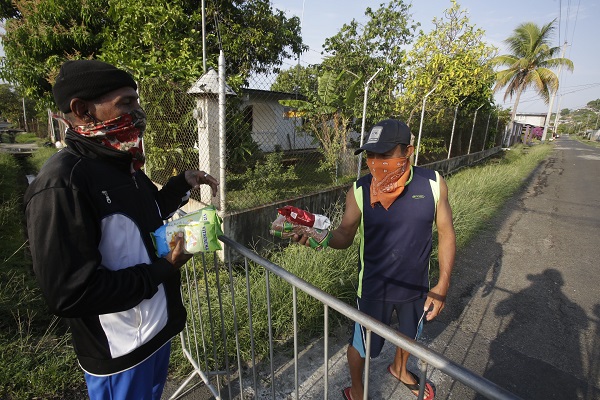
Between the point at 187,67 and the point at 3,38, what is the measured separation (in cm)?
738

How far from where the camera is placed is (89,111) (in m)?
1.25

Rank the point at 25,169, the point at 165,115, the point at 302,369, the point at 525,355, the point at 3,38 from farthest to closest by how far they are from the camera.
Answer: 1. the point at 25,169
2. the point at 3,38
3. the point at 165,115
4. the point at 525,355
5. the point at 302,369

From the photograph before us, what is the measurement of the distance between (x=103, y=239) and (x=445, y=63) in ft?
27.6

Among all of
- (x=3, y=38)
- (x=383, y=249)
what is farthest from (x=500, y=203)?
(x=3, y=38)

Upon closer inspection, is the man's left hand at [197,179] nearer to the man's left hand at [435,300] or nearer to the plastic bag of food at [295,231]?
the plastic bag of food at [295,231]

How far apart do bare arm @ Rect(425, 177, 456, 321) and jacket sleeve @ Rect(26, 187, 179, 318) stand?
1.72m

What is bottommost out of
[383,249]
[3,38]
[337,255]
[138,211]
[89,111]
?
[337,255]

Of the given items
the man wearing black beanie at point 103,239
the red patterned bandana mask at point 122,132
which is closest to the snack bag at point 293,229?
the man wearing black beanie at point 103,239

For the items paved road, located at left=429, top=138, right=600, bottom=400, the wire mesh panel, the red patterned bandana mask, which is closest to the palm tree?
paved road, located at left=429, top=138, right=600, bottom=400

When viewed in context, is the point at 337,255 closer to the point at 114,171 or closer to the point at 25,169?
the point at 114,171

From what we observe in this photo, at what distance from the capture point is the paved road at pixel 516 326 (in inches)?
94.2

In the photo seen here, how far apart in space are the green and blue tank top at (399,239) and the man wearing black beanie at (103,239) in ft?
3.86

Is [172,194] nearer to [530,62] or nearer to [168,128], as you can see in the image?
[168,128]

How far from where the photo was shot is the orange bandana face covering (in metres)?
1.90
